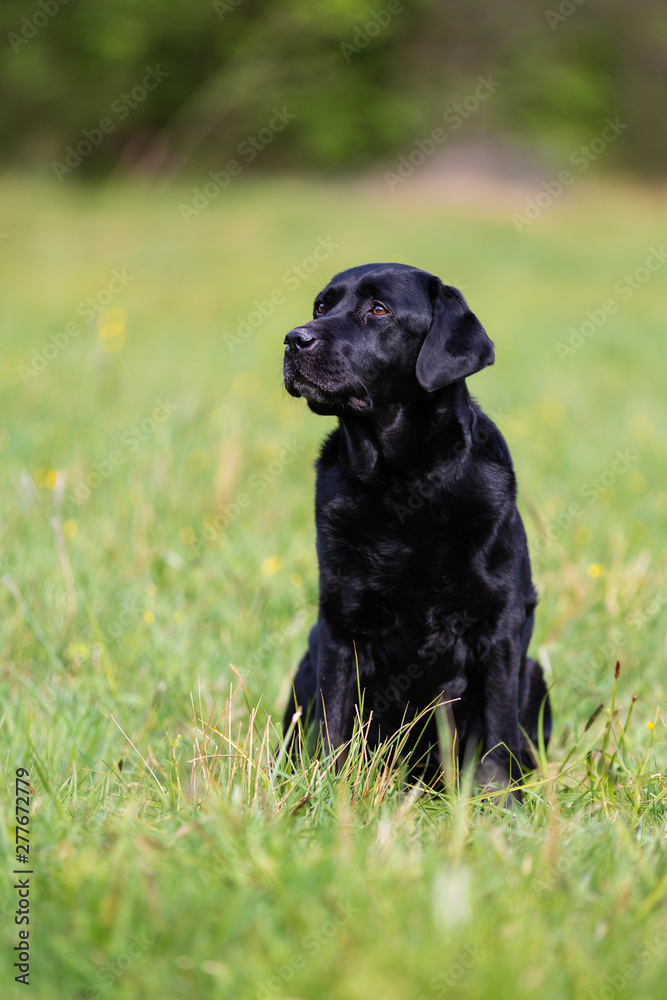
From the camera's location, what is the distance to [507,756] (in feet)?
7.18

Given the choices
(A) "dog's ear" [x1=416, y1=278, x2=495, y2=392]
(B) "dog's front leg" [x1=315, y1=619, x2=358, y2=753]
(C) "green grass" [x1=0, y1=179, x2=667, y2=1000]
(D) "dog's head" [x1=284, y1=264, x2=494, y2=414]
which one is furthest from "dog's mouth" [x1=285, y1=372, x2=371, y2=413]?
(C) "green grass" [x1=0, y1=179, x2=667, y2=1000]

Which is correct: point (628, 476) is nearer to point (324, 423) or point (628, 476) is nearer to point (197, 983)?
point (324, 423)

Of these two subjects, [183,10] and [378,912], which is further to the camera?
[183,10]

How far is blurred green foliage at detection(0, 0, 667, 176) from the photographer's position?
1716 cm

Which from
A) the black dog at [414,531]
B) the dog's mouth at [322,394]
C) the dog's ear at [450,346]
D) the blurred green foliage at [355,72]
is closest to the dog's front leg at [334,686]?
the black dog at [414,531]

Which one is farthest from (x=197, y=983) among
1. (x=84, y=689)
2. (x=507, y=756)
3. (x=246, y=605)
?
(x=246, y=605)

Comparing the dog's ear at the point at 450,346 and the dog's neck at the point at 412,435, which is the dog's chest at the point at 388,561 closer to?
the dog's neck at the point at 412,435

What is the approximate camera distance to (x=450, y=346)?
225 centimetres

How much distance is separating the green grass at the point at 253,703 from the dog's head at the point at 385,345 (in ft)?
1.81

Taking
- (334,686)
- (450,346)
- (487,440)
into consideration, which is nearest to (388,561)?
(334,686)

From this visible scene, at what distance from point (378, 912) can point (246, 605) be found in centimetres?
199

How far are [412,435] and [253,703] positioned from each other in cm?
97

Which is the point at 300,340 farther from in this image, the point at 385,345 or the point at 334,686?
the point at 334,686

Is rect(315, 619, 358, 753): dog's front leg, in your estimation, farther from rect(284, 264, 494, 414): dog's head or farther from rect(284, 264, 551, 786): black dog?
rect(284, 264, 494, 414): dog's head
